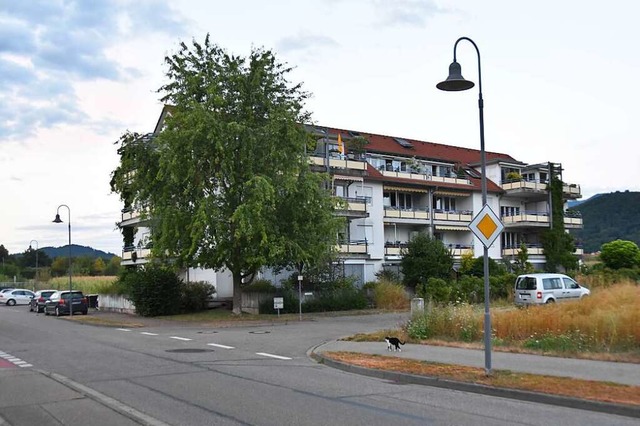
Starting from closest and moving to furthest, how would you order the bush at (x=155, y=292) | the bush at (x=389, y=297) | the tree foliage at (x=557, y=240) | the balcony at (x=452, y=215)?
the bush at (x=155, y=292) < the bush at (x=389, y=297) < the balcony at (x=452, y=215) < the tree foliage at (x=557, y=240)

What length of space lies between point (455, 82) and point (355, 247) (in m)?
35.7

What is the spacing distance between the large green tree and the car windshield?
9.80 meters

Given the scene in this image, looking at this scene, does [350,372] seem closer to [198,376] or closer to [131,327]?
[198,376]

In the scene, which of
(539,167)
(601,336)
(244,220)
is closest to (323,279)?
(244,220)

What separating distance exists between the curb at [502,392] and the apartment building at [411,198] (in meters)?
28.9

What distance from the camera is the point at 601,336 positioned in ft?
50.2

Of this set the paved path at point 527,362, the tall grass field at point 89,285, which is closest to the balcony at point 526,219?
the tall grass field at point 89,285

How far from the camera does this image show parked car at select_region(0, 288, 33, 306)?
65.1m

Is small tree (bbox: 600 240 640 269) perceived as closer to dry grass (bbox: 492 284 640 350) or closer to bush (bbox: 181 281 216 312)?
bush (bbox: 181 281 216 312)

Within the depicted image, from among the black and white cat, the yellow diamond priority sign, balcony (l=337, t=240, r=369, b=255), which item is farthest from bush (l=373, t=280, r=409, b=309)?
the yellow diamond priority sign

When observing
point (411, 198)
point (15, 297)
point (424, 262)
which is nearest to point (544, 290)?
point (424, 262)

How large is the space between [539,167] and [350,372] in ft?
176

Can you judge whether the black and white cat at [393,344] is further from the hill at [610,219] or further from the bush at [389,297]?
the hill at [610,219]

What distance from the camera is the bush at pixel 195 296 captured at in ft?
131
